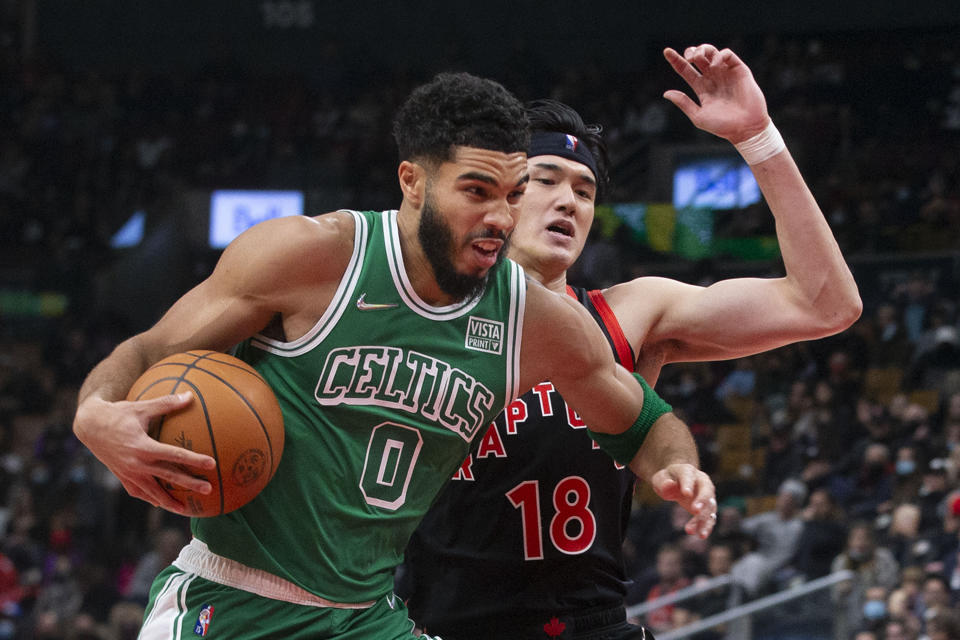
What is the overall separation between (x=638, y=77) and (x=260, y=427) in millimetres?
16103

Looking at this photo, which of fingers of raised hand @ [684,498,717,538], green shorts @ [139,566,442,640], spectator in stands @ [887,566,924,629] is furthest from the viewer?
spectator in stands @ [887,566,924,629]

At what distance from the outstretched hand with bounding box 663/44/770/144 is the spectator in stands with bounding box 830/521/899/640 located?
13.5 feet

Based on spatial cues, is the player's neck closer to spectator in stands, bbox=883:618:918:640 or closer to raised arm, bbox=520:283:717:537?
raised arm, bbox=520:283:717:537

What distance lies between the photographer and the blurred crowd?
9.01m

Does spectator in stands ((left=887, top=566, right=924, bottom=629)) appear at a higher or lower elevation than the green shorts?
lower

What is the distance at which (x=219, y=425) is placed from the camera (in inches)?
103

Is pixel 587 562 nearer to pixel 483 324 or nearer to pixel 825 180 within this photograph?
pixel 483 324

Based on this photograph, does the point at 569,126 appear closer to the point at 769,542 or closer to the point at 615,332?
the point at 615,332

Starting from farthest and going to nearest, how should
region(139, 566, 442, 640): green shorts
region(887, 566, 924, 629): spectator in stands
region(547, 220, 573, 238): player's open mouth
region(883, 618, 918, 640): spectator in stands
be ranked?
1. region(887, 566, 924, 629): spectator in stands
2. region(883, 618, 918, 640): spectator in stands
3. region(547, 220, 573, 238): player's open mouth
4. region(139, 566, 442, 640): green shorts

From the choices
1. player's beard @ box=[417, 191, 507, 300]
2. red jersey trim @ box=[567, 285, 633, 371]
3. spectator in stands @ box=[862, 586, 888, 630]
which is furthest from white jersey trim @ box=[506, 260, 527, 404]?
A: spectator in stands @ box=[862, 586, 888, 630]

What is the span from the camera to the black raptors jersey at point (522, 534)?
3.70 m

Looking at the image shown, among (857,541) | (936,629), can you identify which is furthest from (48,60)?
(936,629)

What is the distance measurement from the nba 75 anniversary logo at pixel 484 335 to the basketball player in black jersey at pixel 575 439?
0.81 meters

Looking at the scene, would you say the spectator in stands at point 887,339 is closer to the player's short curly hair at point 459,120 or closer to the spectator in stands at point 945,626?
the spectator in stands at point 945,626
